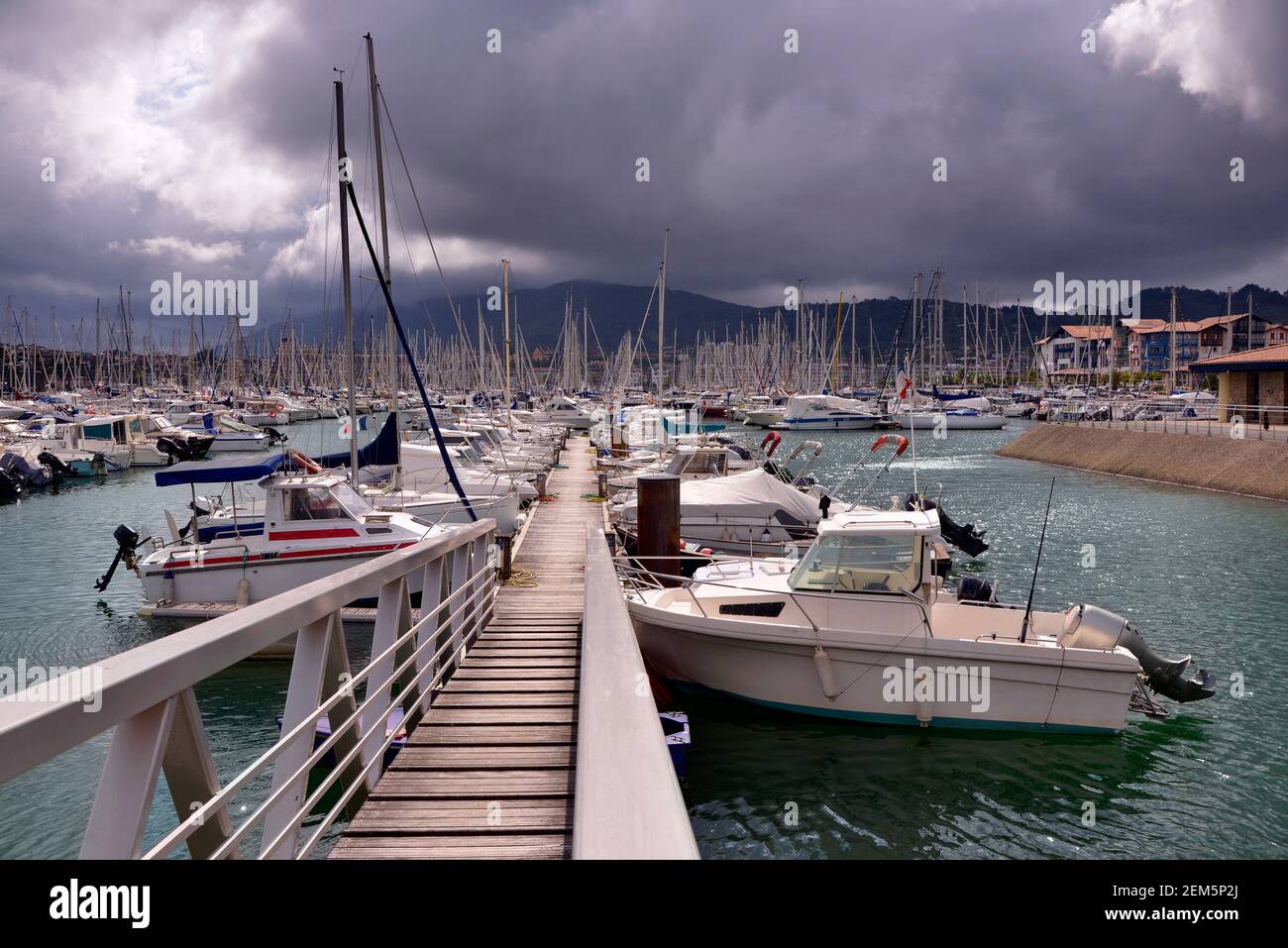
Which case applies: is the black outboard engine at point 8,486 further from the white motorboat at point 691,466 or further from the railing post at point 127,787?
the railing post at point 127,787

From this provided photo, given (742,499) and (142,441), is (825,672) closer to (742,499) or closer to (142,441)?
(742,499)

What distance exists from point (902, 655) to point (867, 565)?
1.33 metres

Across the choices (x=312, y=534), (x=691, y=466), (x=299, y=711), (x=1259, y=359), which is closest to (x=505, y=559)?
(x=312, y=534)

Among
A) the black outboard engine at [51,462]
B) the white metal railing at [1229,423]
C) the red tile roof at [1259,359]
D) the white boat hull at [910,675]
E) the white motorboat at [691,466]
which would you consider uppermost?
the red tile roof at [1259,359]

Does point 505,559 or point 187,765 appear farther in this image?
point 505,559

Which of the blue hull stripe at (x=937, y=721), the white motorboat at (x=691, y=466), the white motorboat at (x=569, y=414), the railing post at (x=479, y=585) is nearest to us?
the railing post at (x=479, y=585)

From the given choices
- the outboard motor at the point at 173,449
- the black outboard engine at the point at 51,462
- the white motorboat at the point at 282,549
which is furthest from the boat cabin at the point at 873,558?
the outboard motor at the point at 173,449

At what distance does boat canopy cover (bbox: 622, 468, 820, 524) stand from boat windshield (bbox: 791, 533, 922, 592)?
997cm

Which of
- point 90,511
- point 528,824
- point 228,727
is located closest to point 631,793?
point 528,824

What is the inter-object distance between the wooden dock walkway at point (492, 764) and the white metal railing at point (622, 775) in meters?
0.79

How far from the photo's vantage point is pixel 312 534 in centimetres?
1878

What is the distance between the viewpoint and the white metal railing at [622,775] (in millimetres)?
2932

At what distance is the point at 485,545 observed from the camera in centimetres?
1288
